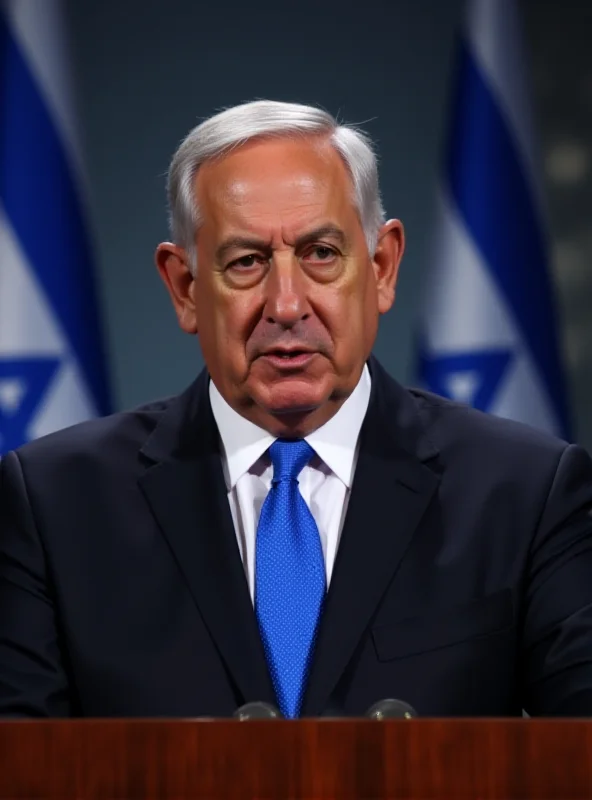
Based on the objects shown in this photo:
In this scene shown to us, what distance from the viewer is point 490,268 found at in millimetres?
2928

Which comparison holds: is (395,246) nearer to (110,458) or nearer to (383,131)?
(110,458)

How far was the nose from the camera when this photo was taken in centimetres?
147

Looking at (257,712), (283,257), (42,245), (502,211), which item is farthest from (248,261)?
(502,211)

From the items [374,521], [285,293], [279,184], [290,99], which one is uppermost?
[290,99]

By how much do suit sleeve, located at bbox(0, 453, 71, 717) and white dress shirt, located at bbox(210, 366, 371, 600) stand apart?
0.75 ft

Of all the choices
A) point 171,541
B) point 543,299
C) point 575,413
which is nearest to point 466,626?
point 171,541

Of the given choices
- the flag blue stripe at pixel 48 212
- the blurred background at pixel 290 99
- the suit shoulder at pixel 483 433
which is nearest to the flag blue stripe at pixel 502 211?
the blurred background at pixel 290 99

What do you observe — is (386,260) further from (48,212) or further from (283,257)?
(48,212)

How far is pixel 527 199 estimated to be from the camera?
2.95m

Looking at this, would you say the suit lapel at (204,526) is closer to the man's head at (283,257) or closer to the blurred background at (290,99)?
the man's head at (283,257)

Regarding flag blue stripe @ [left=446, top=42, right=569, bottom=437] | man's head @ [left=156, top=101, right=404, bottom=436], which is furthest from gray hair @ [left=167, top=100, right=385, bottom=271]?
flag blue stripe @ [left=446, top=42, right=569, bottom=437]

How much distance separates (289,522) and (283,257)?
0.29 meters

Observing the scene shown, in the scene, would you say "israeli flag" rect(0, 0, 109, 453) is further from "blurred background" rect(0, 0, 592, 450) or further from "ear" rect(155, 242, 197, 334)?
"ear" rect(155, 242, 197, 334)

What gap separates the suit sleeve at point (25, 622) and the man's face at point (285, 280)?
0.29 m
